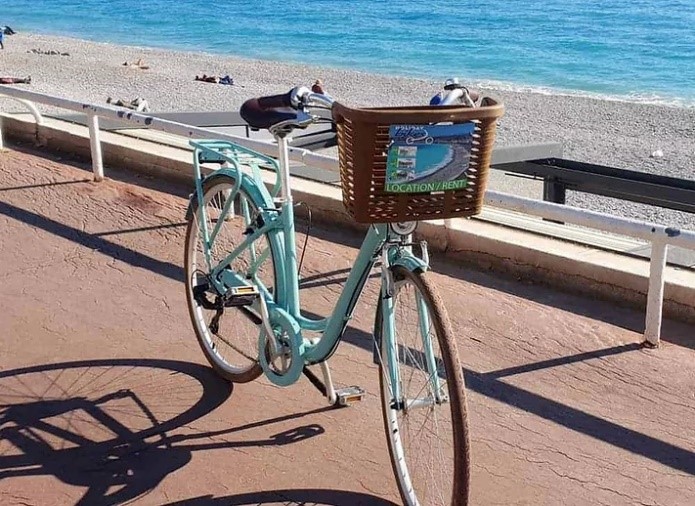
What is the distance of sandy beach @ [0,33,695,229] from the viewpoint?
22.2m

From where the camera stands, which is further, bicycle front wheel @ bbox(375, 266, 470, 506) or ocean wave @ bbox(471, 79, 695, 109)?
ocean wave @ bbox(471, 79, 695, 109)

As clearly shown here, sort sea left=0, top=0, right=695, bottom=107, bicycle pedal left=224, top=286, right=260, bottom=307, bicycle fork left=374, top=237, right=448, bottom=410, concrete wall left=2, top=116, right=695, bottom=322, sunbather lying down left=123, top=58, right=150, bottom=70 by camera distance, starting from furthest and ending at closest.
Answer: sea left=0, top=0, right=695, bottom=107
sunbather lying down left=123, top=58, right=150, bottom=70
concrete wall left=2, top=116, right=695, bottom=322
bicycle pedal left=224, top=286, right=260, bottom=307
bicycle fork left=374, top=237, right=448, bottom=410

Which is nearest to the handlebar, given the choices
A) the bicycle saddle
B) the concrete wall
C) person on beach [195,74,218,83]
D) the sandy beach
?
the bicycle saddle

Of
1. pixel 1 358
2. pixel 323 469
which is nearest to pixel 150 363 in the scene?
pixel 1 358

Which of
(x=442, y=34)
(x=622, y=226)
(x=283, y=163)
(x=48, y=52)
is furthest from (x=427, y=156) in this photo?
(x=442, y=34)

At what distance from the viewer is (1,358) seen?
486 centimetres

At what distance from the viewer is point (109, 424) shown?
423 centimetres

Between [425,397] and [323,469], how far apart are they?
65 cm

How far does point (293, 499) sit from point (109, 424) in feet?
3.30

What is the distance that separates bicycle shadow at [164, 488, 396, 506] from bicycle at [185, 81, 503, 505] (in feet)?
0.62

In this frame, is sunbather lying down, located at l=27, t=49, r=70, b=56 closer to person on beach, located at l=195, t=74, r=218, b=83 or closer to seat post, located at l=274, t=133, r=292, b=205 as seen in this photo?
person on beach, located at l=195, t=74, r=218, b=83

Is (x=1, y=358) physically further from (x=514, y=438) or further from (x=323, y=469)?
(x=514, y=438)

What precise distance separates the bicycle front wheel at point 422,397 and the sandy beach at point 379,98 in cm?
1155

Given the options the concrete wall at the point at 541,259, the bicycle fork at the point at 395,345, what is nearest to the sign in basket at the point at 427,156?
the bicycle fork at the point at 395,345
